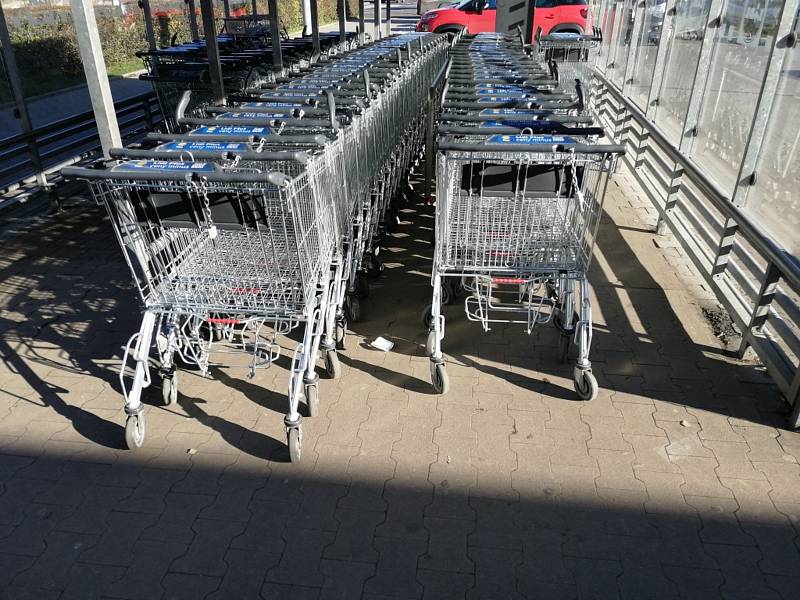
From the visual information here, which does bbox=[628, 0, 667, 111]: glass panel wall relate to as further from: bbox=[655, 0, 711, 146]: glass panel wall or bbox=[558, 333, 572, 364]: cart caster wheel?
bbox=[558, 333, 572, 364]: cart caster wheel

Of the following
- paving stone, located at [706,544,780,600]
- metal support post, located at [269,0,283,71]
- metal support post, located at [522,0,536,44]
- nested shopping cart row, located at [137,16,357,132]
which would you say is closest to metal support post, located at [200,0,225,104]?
nested shopping cart row, located at [137,16,357,132]

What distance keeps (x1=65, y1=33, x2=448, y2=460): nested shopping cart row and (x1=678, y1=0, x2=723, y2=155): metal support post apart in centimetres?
260

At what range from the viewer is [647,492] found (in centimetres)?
276

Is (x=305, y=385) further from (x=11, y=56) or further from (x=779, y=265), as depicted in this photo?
(x=11, y=56)

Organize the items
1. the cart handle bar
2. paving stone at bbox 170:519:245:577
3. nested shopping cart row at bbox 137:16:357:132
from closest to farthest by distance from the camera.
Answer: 1. paving stone at bbox 170:519:245:577
2. the cart handle bar
3. nested shopping cart row at bbox 137:16:357:132

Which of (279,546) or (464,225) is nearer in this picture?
(279,546)

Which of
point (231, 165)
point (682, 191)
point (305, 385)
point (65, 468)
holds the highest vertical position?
point (231, 165)

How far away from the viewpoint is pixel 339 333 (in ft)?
12.6

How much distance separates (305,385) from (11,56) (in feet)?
17.9

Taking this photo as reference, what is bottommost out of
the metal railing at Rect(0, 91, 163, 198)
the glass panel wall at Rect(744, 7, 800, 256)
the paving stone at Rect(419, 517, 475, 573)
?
the paving stone at Rect(419, 517, 475, 573)

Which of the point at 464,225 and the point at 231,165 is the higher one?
the point at 231,165

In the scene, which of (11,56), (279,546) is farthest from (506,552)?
(11,56)

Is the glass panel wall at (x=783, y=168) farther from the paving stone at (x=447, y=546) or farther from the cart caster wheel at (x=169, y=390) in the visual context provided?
the cart caster wheel at (x=169, y=390)

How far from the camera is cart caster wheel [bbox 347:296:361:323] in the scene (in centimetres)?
415
